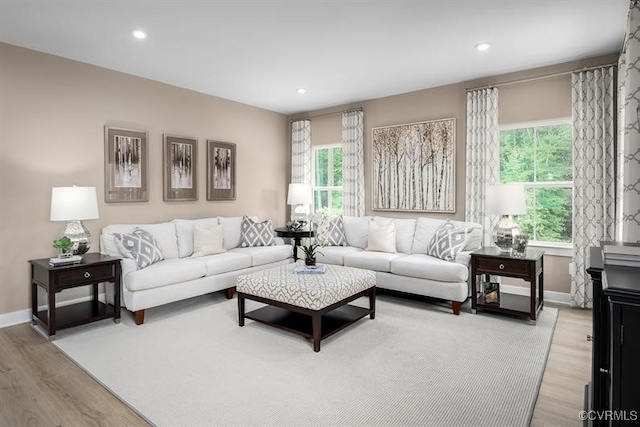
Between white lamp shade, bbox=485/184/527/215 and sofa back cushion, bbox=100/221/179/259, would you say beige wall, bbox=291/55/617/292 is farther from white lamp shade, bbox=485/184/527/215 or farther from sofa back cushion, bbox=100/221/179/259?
sofa back cushion, bbox=100/221/179/259

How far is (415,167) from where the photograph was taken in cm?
533

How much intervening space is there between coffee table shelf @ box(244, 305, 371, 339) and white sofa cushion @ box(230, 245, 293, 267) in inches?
46.5

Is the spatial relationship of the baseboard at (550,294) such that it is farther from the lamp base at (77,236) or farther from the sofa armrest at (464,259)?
the lamp base at (77,236)

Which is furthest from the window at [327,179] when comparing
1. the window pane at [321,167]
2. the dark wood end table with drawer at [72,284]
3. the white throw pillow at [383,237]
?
the dark wood end table with drawer at [72,284]

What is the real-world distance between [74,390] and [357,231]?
3.72 meters

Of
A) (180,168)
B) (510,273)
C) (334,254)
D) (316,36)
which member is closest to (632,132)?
(510,273)

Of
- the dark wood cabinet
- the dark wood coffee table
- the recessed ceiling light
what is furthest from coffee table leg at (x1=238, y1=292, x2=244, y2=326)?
the dark wood cabinet

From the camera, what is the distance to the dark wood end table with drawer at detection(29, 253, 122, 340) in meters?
3.26

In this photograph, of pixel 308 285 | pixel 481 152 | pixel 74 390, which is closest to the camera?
pixel 74 390

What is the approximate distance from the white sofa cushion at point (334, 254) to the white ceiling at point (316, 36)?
223cm

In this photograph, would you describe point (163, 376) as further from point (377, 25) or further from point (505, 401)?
point (377, 25)

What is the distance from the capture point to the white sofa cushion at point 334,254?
4812 millimetres

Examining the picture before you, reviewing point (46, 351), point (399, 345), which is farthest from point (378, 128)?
point (46, 351)

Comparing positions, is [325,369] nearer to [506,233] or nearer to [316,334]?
[316,334]
